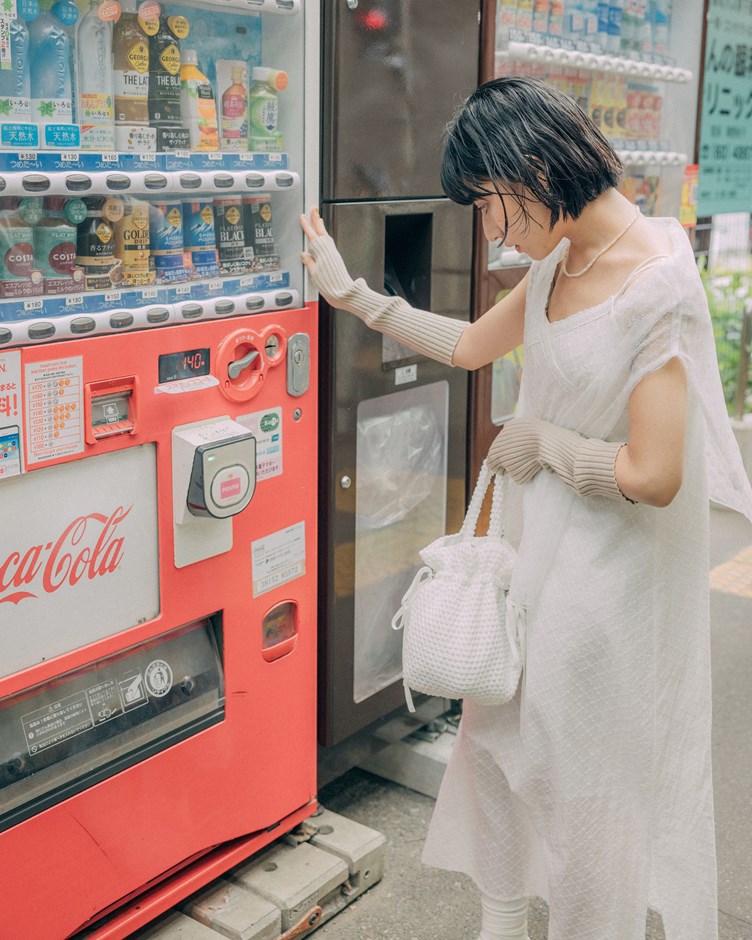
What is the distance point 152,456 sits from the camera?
210cm

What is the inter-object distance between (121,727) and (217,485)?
0.52m

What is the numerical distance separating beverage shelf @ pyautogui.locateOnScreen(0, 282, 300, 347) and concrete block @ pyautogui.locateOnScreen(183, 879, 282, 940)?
48.8 inches

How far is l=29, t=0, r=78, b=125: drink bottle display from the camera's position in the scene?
1892mm

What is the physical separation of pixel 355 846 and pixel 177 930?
1.55ft

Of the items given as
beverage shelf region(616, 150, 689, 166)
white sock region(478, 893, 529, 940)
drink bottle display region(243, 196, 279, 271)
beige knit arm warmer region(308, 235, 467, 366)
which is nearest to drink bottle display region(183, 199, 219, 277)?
drink bottle display region(243, 196, 279, 271)

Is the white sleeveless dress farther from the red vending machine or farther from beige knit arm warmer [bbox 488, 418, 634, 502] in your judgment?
the red vending machine

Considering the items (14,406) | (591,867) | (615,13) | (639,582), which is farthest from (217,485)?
(615,13)

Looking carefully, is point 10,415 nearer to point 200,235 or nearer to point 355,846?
point 200,235

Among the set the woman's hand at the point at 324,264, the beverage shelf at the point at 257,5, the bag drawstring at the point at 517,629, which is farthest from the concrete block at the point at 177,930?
the beverage shelf at the point at 257,5

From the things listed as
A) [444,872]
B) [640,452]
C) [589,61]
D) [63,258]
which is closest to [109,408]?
[63,258]

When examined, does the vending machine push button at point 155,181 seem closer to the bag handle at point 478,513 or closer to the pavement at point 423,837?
the bag handle at point 478,513

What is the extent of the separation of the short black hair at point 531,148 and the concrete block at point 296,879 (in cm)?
151

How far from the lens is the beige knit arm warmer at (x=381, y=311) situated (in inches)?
91.5

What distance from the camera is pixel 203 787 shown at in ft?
7.56
